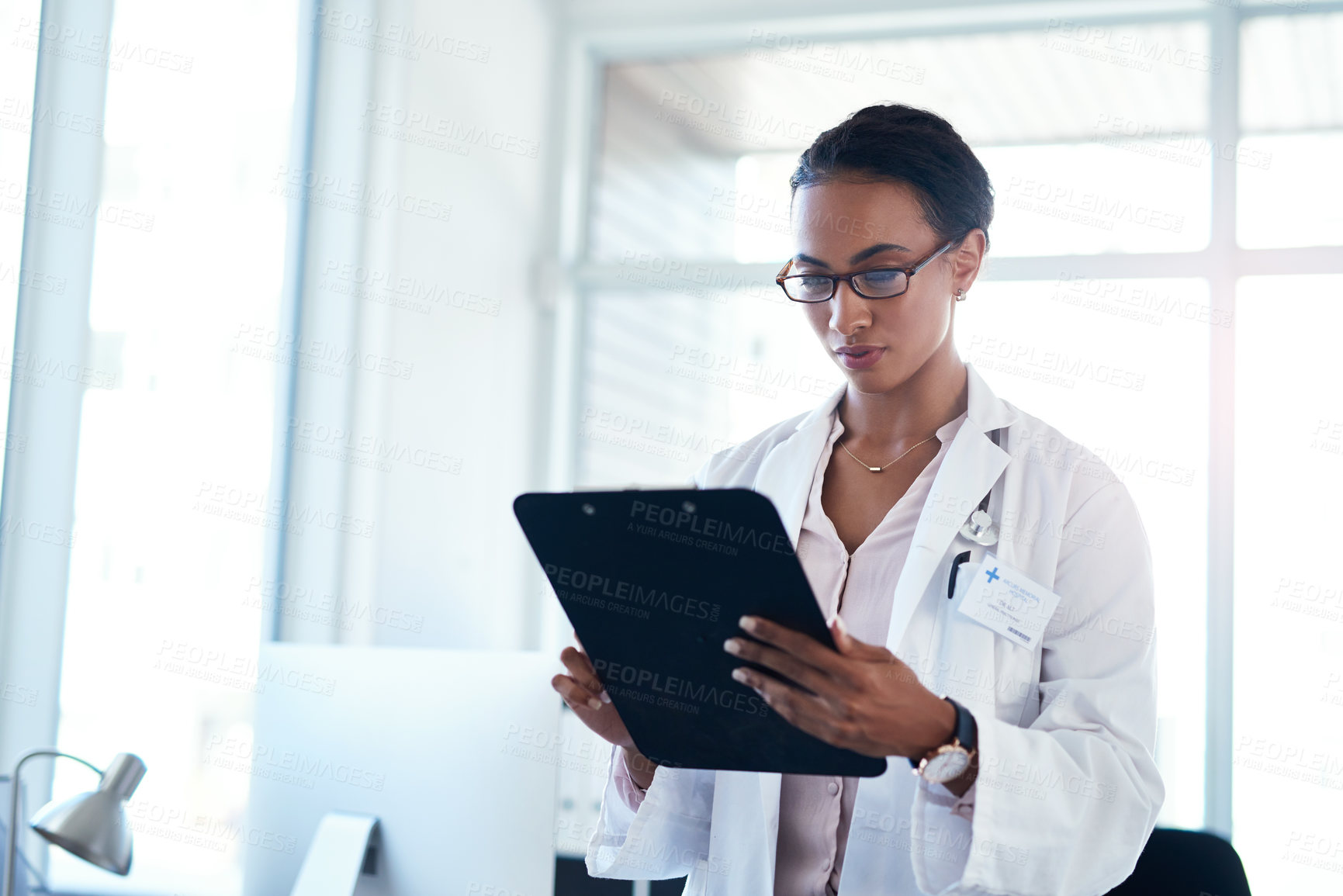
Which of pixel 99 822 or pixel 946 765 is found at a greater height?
pixel 946 765

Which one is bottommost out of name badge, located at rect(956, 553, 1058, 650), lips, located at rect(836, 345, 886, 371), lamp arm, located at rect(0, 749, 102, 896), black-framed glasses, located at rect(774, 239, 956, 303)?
lamp arm, located at rect(0, 749, 102, 896)

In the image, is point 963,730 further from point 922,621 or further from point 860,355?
point 860,355

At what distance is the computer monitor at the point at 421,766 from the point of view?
4.57ft

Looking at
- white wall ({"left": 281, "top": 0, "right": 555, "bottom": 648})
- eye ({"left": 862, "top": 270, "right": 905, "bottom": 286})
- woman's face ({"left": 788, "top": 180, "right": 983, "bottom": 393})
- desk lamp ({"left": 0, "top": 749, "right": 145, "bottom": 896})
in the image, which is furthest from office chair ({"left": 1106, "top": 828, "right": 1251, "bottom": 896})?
white wall ({"left": 281, "top": 0, "right": 555, "bottom": 648})

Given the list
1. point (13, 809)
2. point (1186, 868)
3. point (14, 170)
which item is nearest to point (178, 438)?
point (14, 170)

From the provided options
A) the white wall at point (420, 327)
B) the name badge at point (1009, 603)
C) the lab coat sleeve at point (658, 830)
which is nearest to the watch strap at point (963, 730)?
the name badge at point (1009, 603)

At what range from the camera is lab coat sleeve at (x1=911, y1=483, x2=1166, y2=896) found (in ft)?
3.94

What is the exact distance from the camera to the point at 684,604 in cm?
111

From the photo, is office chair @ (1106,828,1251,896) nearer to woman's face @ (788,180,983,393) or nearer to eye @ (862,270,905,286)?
woman's face @ (788,180,983,393)

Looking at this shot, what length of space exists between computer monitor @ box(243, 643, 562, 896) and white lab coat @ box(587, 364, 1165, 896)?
18 cm

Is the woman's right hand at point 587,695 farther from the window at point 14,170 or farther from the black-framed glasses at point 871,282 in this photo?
the window at point 14,170

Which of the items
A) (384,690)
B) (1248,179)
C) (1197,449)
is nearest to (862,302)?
(384,690)

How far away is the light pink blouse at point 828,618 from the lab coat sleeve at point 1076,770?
189mm

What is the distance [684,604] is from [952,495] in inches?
20.3
